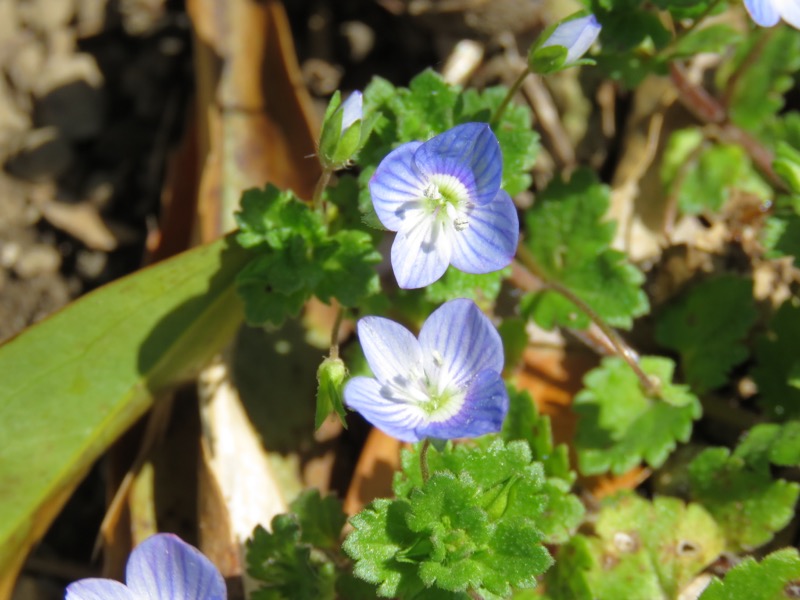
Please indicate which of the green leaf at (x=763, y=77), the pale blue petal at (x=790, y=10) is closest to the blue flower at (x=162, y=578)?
the pale blue petal at (x=790, y=10)

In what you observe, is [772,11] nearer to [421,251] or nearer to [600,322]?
[600,322]

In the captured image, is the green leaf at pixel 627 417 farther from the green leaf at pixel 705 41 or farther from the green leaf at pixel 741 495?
the green leaf at pixel 705 41

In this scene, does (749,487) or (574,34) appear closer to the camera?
(574,34)

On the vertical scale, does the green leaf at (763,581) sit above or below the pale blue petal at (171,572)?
below

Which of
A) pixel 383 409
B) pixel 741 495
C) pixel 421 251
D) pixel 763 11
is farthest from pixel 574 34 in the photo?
pixel 741 495

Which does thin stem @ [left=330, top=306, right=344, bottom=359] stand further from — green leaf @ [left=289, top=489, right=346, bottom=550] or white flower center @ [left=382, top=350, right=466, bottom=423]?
green leaf @ [left=289, top=489, right=346, bottom=550]

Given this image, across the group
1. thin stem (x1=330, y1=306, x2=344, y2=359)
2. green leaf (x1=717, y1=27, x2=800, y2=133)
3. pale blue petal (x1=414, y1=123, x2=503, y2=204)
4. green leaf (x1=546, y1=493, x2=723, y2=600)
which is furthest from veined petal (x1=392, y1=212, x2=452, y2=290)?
green leaf (x1=717, y1=27, x2=800, y2=133)
